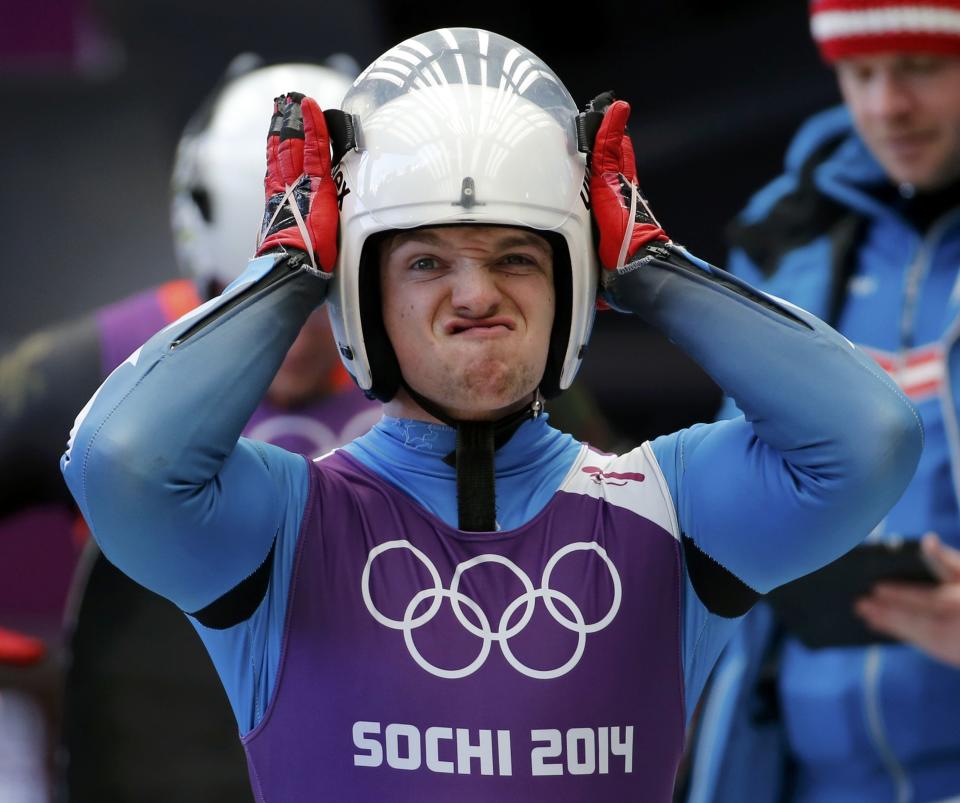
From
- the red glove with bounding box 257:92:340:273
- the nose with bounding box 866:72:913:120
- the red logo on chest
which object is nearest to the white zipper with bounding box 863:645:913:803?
the nose with bounding box 866:72:913:120

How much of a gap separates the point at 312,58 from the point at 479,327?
3.53m

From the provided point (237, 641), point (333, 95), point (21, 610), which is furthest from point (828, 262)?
point (21, 610)

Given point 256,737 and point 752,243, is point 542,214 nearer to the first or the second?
point 256,737

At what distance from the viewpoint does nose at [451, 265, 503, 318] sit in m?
2.42

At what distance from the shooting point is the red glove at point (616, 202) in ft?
8.25

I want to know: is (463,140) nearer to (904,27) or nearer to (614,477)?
(614,477)

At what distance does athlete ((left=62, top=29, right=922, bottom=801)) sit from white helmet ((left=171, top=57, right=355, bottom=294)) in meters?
1.37

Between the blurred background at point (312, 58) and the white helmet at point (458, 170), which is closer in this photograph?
the white helmet at point (458, 170)

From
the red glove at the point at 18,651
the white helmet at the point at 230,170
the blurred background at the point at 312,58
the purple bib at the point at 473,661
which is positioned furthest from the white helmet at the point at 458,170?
the blurred background at the point at 312,58

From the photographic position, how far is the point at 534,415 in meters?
2.59

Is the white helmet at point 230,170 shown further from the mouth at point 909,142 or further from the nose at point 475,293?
the nose at point 475,293

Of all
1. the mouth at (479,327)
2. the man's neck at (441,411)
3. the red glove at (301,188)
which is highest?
the red glove at (301,188)

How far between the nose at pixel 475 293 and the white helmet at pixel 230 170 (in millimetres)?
1500

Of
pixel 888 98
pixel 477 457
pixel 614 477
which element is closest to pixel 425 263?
pixel 477 457
